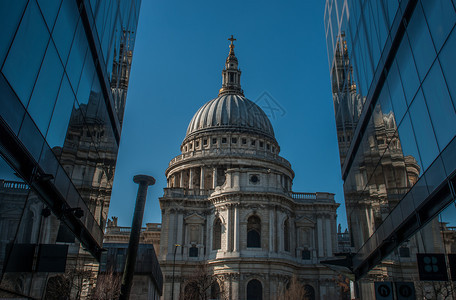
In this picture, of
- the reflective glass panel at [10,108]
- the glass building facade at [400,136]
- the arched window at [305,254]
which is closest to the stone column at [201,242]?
the arched window at [305,254]

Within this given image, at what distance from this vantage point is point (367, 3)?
20.7m

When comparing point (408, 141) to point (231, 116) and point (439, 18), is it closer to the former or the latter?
point (439, 18)

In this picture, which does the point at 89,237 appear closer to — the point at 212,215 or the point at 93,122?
the point at 93,122

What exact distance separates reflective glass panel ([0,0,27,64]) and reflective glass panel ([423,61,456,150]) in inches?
463

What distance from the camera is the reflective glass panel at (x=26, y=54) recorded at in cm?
1102

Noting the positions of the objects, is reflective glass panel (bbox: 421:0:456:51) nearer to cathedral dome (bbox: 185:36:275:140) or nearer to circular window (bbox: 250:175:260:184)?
circular window (bbox: 250:175:260:184)

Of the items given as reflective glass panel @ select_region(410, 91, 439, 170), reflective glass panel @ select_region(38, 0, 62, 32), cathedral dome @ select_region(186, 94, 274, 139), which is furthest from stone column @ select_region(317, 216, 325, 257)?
reflective glass panel @ select_region(38, 0, 62, 32)

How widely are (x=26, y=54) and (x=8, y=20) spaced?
1.48m

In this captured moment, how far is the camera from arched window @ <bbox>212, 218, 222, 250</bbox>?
56656mm

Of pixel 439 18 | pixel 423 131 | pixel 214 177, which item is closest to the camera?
pixel 439 18

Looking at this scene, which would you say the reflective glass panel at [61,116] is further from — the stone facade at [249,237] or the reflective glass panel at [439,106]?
the stone facade at [249,237]

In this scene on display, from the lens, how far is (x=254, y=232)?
184ft

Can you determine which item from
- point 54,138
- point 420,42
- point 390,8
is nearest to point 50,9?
point 54,138

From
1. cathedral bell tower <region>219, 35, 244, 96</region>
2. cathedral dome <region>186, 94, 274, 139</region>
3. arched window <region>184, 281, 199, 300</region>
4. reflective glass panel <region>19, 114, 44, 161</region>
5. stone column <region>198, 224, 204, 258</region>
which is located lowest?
arched window <region>184, 281, 199, 300</region>
